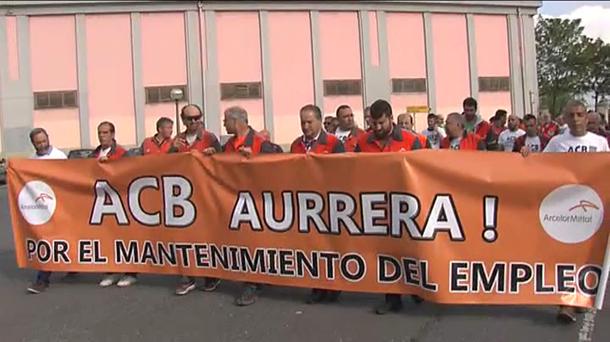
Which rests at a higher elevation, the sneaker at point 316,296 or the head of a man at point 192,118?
the head of a man at point 192,118

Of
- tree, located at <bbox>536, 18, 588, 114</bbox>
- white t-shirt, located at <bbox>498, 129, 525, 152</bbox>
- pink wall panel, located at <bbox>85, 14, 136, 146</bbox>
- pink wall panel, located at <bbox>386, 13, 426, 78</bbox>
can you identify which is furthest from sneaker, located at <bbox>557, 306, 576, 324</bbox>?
tree, located at <bbox>536, 18, 588, 114</bbox>

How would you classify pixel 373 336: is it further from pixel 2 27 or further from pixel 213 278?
pixel 2 27

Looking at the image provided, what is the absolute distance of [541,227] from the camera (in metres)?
5.67

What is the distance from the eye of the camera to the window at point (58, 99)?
38.1 meters

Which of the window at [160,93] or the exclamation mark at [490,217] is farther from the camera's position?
the window at [160,93]

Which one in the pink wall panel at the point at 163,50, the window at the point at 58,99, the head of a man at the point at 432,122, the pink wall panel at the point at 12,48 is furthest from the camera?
the pink wall panel at the point at 163,50

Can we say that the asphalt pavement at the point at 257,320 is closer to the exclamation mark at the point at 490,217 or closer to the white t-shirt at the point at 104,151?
the exclamation mark at the point at 490,217

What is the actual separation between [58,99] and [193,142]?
32969 mm

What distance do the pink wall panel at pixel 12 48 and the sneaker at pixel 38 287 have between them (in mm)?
32461

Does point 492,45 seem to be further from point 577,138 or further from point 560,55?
point 577,138

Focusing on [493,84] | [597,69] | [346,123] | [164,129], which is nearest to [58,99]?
[493,84]

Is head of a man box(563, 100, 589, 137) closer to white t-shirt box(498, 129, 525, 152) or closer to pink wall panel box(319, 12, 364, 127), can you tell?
white t-shirt box(498, 129, 525, 152)

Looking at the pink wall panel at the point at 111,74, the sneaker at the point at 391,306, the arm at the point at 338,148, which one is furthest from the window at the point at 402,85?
the sneaker at the point at 391,306

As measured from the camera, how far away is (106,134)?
790 cm
